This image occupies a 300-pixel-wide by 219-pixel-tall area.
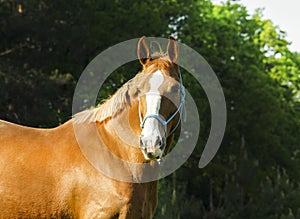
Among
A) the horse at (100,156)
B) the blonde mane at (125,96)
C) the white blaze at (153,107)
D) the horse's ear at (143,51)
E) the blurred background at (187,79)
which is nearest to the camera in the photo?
the white blaze at (153,107)

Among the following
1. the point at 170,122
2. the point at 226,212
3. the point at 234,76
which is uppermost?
the point at 234,76

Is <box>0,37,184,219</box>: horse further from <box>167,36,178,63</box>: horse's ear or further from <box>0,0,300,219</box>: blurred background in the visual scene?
<box>0,0,300,219</box>: blurred background

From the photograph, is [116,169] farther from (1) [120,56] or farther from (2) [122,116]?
(1) [120,56]

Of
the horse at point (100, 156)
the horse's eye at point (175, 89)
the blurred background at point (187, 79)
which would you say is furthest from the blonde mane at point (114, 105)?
the blurred background at point (187, 79)

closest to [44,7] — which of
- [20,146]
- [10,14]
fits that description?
[10,14]

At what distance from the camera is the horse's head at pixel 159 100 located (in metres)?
4.86

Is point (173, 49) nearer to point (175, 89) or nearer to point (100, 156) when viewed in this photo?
point (175, 89)

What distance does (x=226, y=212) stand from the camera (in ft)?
61.1

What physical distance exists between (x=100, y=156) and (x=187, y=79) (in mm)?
20594

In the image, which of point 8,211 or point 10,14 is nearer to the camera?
point 8,211

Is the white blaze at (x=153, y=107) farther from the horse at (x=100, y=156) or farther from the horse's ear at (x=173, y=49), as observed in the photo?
the horse's ear at (x=173, y=49)

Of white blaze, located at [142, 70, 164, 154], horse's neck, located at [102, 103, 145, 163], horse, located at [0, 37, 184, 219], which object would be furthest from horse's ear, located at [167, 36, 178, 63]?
horse's neck, located at [102, 103, 145, 163]

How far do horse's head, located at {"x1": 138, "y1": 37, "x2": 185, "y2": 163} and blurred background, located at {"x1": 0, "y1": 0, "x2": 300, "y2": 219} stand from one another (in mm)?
13740

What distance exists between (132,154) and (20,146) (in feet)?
3.71
